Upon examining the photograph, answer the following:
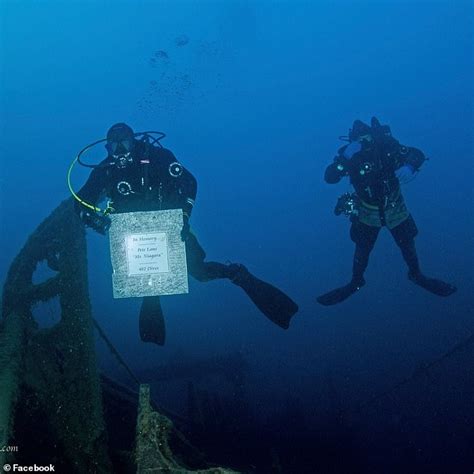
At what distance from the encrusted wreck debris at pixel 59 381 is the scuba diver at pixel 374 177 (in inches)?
156

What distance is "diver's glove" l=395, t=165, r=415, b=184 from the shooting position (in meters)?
6.22

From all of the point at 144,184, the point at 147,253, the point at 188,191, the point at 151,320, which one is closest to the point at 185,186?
the point at 188,191

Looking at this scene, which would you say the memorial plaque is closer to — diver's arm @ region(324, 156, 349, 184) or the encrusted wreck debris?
the encrusted wreck debris

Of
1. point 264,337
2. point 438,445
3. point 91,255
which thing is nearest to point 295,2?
point 91,255

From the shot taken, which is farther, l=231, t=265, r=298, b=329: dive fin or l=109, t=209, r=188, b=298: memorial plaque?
l=231, t=265, r=298, b=329: dive fin

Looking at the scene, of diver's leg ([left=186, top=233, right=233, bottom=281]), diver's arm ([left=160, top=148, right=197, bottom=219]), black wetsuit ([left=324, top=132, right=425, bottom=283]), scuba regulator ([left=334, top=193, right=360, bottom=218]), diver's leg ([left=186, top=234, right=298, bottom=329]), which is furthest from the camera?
scuba regulator ([left=334, top=193, right=360, bottom=218])

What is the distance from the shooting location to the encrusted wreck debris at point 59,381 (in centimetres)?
237

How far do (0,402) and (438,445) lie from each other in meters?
10.4

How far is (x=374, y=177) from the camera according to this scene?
6.23 meters

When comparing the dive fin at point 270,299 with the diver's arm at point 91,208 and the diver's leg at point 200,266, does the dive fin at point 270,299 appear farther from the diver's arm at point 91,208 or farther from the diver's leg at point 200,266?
the diver's arm at point 91,208

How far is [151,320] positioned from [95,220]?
1.62m

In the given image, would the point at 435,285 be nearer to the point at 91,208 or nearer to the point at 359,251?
the point at 359,251

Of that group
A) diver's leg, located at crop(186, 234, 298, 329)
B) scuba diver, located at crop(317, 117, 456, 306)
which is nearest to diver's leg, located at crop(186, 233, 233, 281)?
diver's leg, located at crop(186, 234, 298, 329)

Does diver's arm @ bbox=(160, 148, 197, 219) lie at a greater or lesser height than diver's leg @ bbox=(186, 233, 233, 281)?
greater
